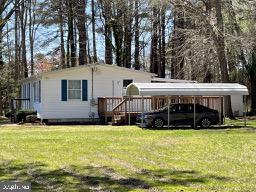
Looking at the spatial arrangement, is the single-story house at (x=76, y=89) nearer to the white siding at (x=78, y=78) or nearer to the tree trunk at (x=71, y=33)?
the white siding at (x=78, y=78)

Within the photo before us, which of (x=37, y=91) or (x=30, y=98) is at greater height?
(x=37, y=91)

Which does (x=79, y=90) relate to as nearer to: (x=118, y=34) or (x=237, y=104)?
(x=237, y=104)

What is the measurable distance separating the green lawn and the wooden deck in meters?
9.20

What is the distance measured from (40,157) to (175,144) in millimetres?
4820

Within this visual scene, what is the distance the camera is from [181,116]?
2375 cm

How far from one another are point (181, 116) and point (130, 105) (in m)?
4.07

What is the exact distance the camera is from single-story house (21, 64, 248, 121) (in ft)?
92.1

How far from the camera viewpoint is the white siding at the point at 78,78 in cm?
2809

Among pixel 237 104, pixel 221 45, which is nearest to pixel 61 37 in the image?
pixel 237 104

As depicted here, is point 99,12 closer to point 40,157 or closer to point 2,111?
point 2,111

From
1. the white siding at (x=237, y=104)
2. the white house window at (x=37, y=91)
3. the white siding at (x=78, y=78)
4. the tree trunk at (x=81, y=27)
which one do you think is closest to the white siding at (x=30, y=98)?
the white house window at (x=37, y=91)

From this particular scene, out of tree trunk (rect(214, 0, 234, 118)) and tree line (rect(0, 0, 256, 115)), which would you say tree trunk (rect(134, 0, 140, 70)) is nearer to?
tree line (rect(0, 0, 256, 115))

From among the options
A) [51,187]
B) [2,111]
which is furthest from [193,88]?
[2,111]

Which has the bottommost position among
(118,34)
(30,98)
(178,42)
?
(30,98)
